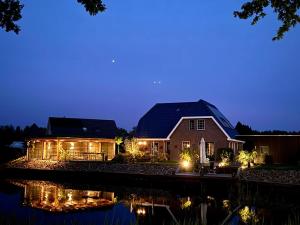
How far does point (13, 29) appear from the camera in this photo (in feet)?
30.2

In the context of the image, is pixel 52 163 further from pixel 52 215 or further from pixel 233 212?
pixel 233 212

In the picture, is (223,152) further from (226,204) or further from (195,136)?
(226,204)

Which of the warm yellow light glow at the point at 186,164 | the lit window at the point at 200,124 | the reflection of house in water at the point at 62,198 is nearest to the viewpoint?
the reflection of house in water at the point at 62,198

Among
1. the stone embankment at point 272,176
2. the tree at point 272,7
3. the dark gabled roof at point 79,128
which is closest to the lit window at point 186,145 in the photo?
the stone embankment at point 272,176

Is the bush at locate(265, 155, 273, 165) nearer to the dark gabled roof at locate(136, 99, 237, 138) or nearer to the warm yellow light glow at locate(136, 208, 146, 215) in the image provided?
the dark gabled roof at locate(136, 99, 237, 138)

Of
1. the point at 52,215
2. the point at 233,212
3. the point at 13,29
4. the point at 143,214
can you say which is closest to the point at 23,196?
the point at 52,215

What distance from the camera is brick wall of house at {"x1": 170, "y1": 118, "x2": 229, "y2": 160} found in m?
35.6

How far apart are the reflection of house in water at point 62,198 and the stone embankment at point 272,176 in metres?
9.70

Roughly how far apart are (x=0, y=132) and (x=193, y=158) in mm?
42262

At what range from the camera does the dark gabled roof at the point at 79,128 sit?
141 feet

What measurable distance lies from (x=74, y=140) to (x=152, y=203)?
2182cm

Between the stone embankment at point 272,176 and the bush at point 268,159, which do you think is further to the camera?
the bush at point 268,159

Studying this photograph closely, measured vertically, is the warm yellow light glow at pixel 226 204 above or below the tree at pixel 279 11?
below

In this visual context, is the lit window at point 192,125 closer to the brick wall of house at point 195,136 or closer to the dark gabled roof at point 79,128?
the brick wall of house at point 195,136
